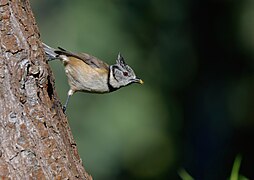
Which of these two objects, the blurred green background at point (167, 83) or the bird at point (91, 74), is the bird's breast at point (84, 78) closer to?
the bird at point (91, 74)

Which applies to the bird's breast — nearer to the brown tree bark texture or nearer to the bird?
the bird

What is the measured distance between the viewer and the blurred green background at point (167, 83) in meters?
13.4

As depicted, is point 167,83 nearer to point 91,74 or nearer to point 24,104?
point 91,74

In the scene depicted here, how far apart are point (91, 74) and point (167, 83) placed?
8504mm

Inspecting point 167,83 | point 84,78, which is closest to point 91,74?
point 84,78

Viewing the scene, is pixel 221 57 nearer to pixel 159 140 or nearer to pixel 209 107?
pixel 209 107

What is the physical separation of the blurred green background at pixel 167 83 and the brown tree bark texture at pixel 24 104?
9.34 m

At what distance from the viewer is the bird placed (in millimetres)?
5547

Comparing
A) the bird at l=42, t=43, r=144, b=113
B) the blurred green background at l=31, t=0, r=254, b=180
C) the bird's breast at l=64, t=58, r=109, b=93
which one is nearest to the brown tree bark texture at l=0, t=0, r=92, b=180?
the bird at l=42, t=43, r=144, b=113

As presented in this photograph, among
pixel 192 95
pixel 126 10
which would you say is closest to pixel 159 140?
pixel 192 95

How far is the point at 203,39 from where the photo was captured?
13.9 m

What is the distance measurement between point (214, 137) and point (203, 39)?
176 cm

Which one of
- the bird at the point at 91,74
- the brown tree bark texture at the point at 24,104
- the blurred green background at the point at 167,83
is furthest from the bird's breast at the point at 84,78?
the blurred green background at the point at 167,83

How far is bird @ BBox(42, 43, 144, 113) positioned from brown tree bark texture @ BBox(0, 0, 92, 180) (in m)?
1.85
